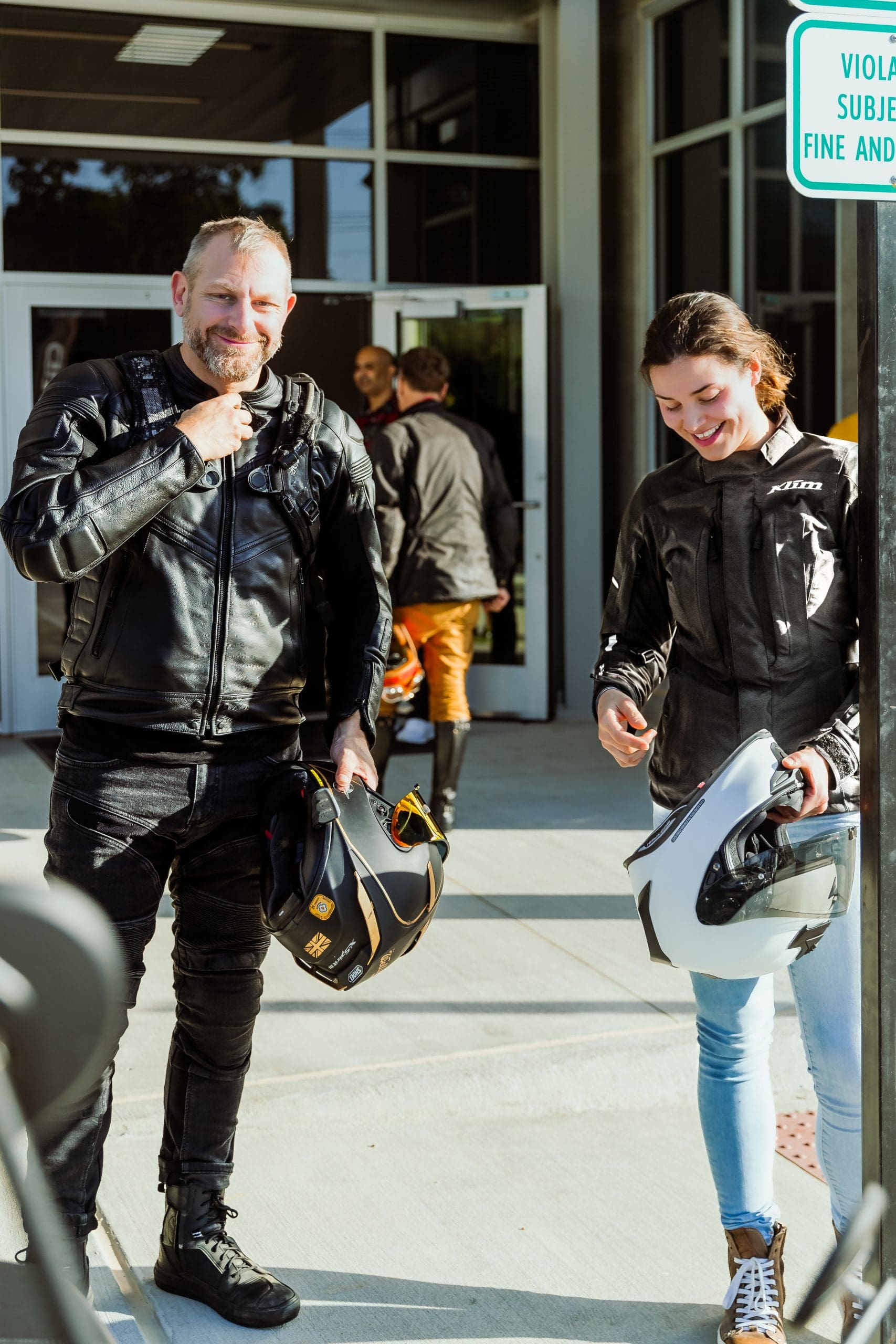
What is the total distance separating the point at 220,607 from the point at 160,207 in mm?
7302

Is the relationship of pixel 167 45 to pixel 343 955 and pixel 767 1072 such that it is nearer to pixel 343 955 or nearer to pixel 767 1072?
pixel 343 955

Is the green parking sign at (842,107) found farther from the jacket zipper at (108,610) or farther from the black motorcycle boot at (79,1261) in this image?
the black motorcycle boot at (79,1261)

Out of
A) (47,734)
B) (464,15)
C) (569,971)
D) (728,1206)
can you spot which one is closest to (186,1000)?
(728,1206)

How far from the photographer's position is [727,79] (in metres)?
8.90

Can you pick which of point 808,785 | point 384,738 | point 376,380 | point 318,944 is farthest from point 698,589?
point 376,380

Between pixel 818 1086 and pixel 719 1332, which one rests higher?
pixel 818 1086

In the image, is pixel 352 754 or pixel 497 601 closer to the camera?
pixel 352 754

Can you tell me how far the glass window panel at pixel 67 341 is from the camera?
9188 millimetres

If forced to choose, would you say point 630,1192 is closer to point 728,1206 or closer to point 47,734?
point 728,1206

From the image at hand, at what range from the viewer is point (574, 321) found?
9.70 m

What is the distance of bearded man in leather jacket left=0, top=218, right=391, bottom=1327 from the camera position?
254 centimetres

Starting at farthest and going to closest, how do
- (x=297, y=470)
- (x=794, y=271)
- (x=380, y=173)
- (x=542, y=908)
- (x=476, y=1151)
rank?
(x=380, y=173)
(x=794, y=271)
(x=542, y=908)
(x=476, y=1151)
(x=297, y=470)

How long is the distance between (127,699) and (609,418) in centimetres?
777

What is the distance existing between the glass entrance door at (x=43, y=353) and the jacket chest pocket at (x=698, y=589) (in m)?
6.89
